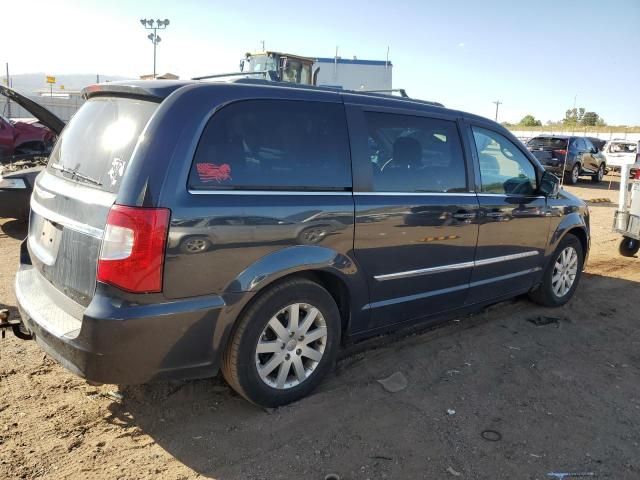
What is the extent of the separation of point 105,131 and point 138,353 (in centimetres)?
126

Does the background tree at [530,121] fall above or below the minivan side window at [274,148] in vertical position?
above

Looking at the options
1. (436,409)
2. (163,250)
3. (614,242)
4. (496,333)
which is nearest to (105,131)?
(163,250)

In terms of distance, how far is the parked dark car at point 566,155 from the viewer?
18469 millimetres

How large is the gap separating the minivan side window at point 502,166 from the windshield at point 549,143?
15.5 meters

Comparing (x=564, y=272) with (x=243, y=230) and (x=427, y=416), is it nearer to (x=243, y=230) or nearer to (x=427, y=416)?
(x=427, y=416)

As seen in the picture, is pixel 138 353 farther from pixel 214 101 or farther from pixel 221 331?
pixel 214 101

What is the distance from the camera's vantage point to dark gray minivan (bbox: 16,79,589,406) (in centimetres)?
259

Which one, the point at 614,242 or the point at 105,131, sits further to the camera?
the point at 614,242

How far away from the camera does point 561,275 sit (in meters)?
5.39

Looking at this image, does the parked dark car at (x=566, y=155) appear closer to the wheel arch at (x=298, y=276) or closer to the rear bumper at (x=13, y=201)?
the rear bumper at (x=13, y=201)

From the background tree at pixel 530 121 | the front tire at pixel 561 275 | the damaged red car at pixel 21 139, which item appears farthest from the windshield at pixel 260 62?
the background tree at pixel 530 121

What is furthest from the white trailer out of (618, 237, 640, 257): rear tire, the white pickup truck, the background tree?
the background tree

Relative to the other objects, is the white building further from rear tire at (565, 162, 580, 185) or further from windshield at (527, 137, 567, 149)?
rear tire at (565, 162, 580, 185)

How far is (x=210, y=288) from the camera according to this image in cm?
274
